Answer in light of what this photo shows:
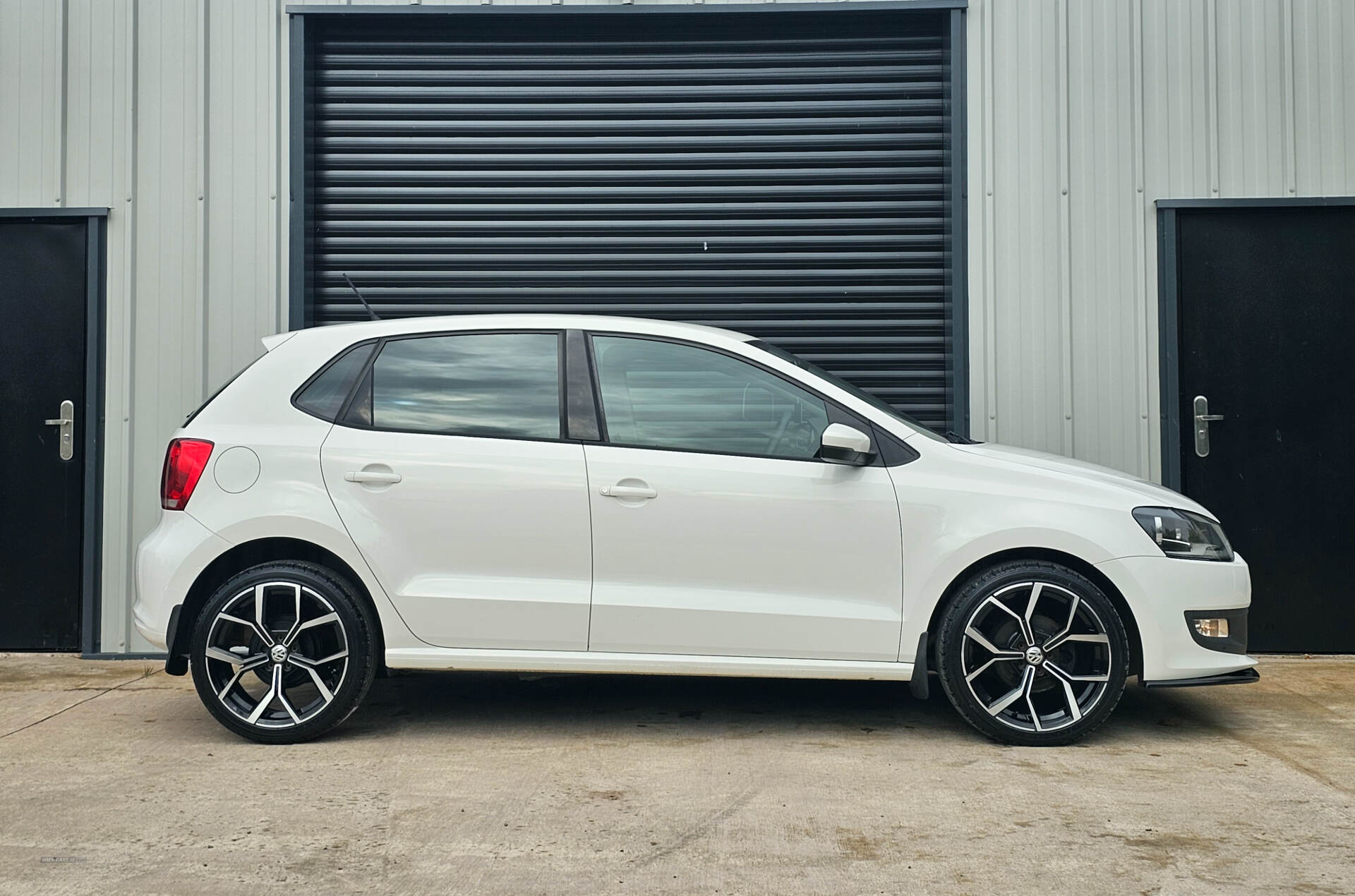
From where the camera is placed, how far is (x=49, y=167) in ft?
22.3

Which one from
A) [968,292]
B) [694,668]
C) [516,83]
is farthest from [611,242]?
[694,668]

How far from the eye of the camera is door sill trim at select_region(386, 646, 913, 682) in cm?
458

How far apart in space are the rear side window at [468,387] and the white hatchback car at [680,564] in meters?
0.03

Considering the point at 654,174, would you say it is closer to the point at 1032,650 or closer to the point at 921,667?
the point at 921,667

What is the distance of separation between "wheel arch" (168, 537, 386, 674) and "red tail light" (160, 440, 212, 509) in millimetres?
294

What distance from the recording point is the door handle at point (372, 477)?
4605 mm

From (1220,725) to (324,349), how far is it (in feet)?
13.6

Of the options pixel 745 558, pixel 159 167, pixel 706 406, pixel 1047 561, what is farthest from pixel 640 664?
pixel 159 167

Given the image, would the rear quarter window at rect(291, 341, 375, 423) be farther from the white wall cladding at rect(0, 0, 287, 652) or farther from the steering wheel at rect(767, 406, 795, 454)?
the white wall cladding at rect(0, 0, 287, 652)

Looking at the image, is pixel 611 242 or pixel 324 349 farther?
pixel 611 242

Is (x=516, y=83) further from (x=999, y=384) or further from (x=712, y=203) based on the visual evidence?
(x=999, y=384)

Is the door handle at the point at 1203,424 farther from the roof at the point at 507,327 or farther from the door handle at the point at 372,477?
the door handle at the point at 372,477

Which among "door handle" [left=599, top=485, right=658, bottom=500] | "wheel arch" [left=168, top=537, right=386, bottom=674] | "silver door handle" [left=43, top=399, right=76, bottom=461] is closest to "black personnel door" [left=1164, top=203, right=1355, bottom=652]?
"door handle" [left=599, top=485, right=658, bottom=500]

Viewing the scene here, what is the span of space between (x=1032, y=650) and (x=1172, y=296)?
3.14 metres
